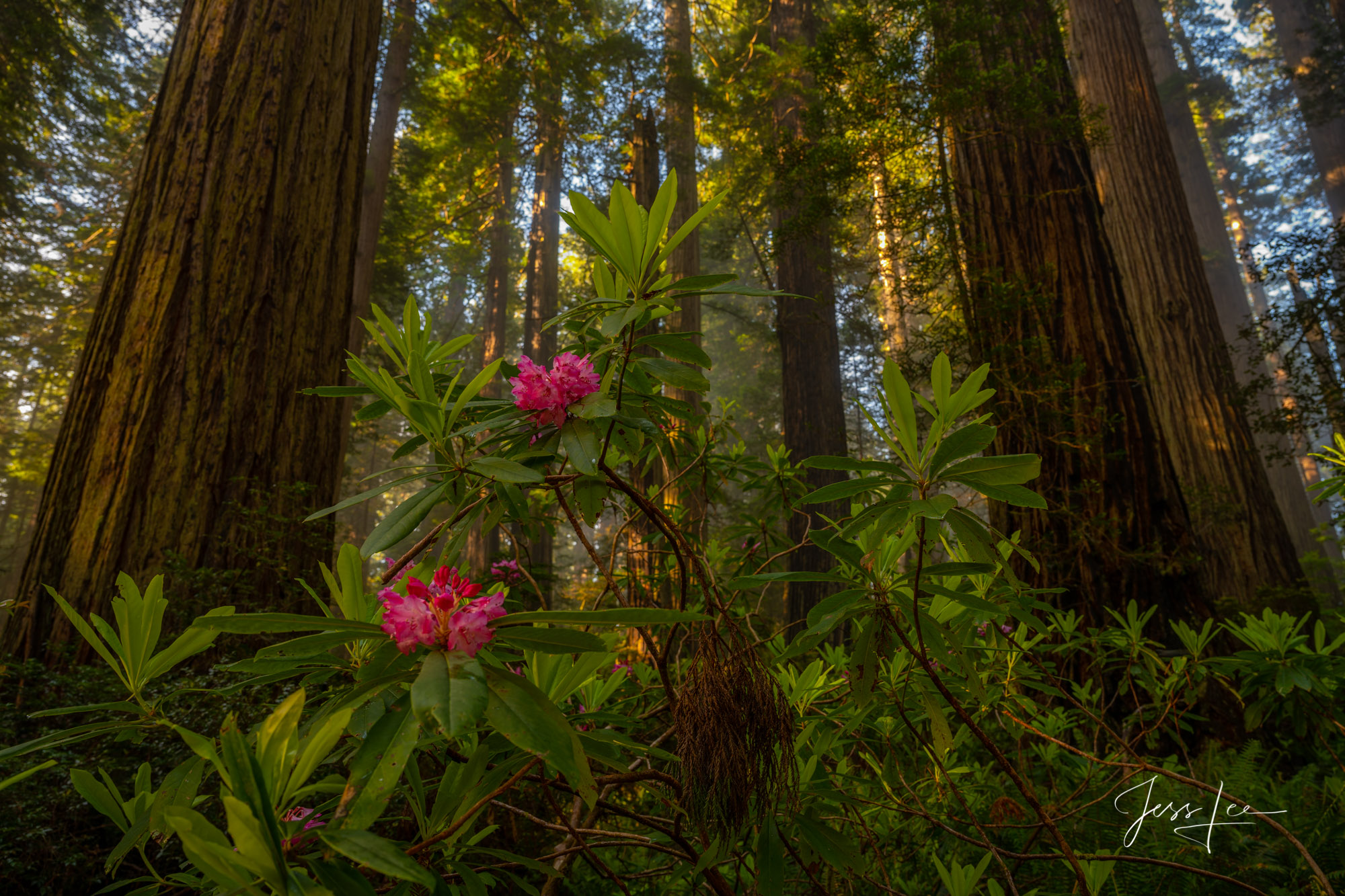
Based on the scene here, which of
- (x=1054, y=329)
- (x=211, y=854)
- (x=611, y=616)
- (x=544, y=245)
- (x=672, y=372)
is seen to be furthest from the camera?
(x=544, y=245)

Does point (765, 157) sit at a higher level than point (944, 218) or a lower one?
higher

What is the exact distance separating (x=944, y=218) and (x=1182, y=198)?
11.6 ft

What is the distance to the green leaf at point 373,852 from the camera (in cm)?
48

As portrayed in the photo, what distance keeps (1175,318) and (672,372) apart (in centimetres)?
589

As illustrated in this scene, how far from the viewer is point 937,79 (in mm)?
3695

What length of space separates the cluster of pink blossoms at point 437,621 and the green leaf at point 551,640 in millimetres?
21

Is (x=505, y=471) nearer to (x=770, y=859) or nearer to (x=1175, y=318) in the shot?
(x=770, y=859)

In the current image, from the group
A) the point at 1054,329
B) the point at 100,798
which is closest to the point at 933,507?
the point at 100,798

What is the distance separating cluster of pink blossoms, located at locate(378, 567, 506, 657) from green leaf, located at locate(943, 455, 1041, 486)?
610mm

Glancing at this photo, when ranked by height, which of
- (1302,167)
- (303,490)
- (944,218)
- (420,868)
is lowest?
(420,868)

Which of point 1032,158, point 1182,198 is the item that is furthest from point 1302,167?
point 1032,158

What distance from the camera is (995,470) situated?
84 centimetres

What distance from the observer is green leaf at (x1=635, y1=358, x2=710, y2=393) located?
942 mm

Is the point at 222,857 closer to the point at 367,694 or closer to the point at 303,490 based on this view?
the point at 367,694
